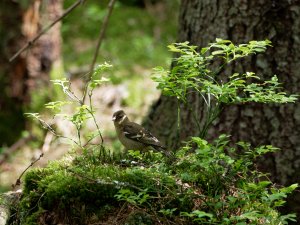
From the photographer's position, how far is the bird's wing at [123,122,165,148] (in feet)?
16.0

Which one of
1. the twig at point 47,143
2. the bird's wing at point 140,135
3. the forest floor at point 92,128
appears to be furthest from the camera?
the twig at point 47,143

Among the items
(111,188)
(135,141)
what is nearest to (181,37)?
(135,141)

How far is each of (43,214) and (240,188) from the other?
1284 mm

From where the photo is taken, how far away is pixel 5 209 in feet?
13.0

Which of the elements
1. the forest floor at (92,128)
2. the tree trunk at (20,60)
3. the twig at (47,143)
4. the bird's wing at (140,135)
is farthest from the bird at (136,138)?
the tree trunk at (20,60)

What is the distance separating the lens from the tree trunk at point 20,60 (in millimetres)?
9383

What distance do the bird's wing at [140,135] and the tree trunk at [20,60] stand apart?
4739 millimetres

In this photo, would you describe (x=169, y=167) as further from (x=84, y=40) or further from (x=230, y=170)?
(x=84, y=40)

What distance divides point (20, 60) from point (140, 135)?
4964 millimetres

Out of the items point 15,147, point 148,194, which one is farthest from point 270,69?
point 15,147

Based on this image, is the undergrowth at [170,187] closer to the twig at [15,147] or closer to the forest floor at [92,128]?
the forest floor at [92,128]

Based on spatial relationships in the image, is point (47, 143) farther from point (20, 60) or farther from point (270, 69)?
point (270, 69)

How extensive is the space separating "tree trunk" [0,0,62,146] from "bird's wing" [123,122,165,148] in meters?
4.74

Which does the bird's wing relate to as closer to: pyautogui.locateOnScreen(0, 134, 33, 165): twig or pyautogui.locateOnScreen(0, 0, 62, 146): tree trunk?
pyautogui.locateOnScreen(0, 134, 33, 165): twig
